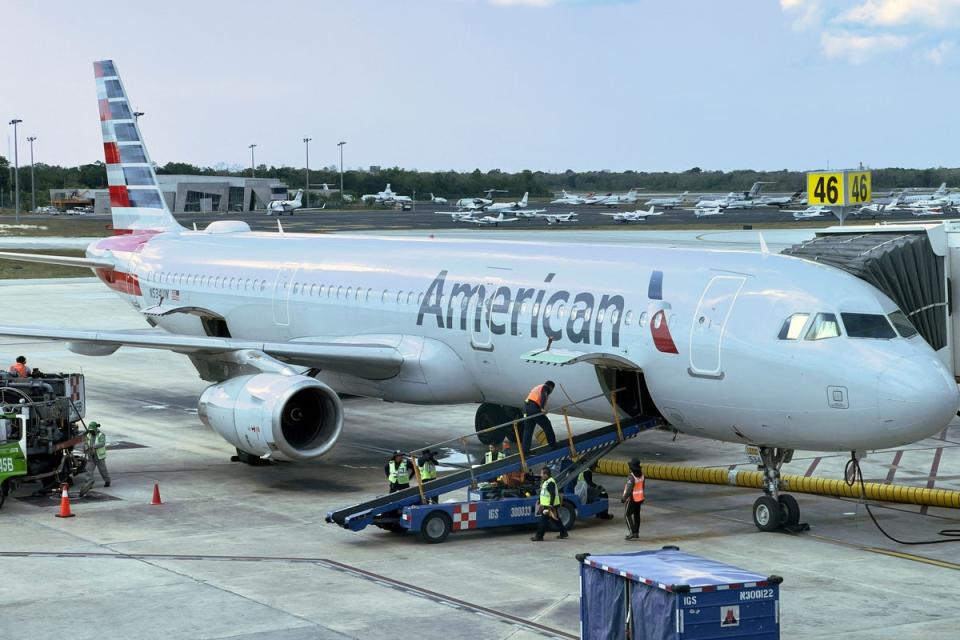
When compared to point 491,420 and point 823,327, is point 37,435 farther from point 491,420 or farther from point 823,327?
point 823,327

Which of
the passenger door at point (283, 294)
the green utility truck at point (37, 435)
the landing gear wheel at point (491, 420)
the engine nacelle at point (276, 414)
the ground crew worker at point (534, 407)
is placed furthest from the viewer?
the passenger door at point (283, 294)

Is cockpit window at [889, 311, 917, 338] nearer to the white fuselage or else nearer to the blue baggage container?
the white fuselage

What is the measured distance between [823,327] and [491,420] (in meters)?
9.92

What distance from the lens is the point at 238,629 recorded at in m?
15.2

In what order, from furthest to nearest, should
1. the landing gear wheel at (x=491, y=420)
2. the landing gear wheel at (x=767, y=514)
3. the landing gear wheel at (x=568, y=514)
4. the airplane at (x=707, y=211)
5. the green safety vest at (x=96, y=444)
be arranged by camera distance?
the airplane at (x=707, y=211)
the landing gear wheel at (x=491, y=420)
the green safety vest at (x=96, y=444)
the landing gear wheel at (x=568, y=514)
the landing gear wheel at (x=767, y=514)

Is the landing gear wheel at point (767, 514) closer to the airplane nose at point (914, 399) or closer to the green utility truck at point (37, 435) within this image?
the airplane nose at point (914, 399)

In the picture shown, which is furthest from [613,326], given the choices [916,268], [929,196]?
[929,196]

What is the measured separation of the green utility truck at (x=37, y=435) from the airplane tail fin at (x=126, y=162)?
1327cm

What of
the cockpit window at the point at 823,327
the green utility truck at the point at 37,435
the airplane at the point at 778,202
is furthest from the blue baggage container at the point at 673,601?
the airplane at the point at 778,202

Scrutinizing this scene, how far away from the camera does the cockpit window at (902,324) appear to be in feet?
64.1

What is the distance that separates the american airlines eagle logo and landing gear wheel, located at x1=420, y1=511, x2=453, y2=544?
3921 millimetres

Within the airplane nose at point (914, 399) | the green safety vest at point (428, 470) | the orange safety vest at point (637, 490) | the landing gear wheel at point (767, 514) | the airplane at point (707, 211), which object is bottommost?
the landing gear wheel at point (767, 514)

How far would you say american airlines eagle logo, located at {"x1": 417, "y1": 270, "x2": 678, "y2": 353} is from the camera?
21672 millimetres

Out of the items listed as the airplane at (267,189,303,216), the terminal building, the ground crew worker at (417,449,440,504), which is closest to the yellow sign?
the ground crew worker at (417,449,440,504)
